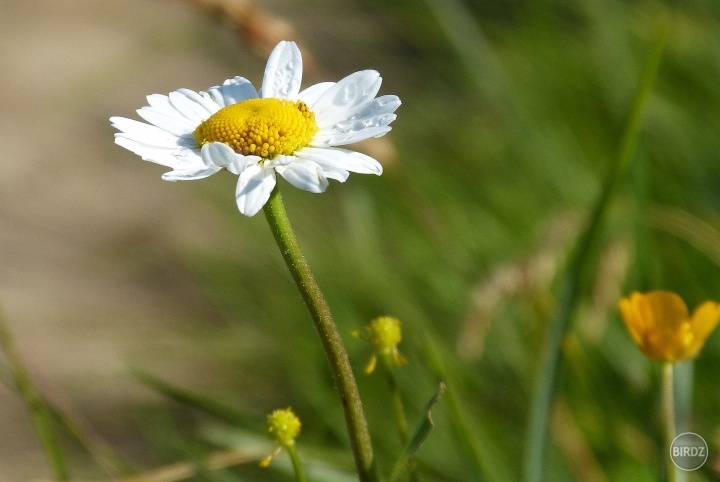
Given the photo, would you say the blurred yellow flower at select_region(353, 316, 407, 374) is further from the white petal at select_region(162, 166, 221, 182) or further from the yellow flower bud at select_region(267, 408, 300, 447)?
the white petal at select_region(162, 166, 221, 182)

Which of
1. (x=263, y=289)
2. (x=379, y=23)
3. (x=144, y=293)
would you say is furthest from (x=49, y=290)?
(x=379, y=23)

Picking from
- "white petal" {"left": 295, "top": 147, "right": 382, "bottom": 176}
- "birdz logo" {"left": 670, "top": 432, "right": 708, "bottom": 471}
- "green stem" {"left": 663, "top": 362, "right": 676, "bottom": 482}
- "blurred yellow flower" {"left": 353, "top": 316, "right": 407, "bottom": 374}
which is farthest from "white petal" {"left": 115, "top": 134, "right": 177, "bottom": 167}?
"birdz logo" {"left": 670, "top": 432, "right": 708, "bottom": 471}

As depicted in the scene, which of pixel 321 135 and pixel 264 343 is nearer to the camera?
pixel 321 135

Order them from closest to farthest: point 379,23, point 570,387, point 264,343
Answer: point 570,387
point 264,343
point 379,23

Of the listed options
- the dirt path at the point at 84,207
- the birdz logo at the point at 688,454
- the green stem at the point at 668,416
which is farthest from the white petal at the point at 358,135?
the dirt path at the point at 84,207

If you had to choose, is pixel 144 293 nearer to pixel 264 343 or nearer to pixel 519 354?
pixel 264 343

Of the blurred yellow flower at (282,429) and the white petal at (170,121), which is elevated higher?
the white petal at (170,121)

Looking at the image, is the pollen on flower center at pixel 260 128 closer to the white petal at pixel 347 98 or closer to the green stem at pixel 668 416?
the white petal at pixel 347 98
